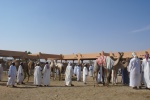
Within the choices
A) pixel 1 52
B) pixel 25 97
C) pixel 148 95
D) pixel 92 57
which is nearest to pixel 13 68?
pixel 25 97

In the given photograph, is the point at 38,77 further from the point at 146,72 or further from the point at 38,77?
the point at 146,72

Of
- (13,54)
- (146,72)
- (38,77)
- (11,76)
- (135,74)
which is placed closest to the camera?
(135,74)

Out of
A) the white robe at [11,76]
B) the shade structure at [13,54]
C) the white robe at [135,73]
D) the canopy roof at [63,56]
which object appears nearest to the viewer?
the white robe at [135,73]

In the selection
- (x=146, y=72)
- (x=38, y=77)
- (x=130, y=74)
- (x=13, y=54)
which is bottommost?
(x=38, y=77)

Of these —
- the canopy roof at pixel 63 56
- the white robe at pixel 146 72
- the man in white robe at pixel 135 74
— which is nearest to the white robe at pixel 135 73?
the man in white robe at pixel 135 74

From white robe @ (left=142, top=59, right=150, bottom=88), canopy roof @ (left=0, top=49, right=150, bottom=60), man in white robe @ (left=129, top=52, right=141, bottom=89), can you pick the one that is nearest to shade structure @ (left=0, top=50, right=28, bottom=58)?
canopy roof @ (left=0, top=49, right=150, bottom=60)

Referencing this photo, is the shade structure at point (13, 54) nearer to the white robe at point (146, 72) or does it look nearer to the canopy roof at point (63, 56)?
the canopy roof at point (63, 56)

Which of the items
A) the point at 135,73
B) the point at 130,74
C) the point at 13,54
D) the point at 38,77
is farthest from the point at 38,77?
the point at 13,54

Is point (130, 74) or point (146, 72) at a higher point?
point (146, 72)

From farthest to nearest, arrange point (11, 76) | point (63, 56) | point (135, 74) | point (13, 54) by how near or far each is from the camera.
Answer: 1. point (63, 56)
2. point (13, 54)
3. point (11, 76)
4. point (135, 74)

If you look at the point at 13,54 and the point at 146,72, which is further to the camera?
the point at 13,54

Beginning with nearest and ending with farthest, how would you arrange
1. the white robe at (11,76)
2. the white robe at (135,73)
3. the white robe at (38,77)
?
1. the white robe at (135,73)
2. the white robe at (11,76)
3. the white robe at (38,77)

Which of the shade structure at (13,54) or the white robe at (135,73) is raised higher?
the shade structure at (13,54)

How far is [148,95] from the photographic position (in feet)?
35.0
